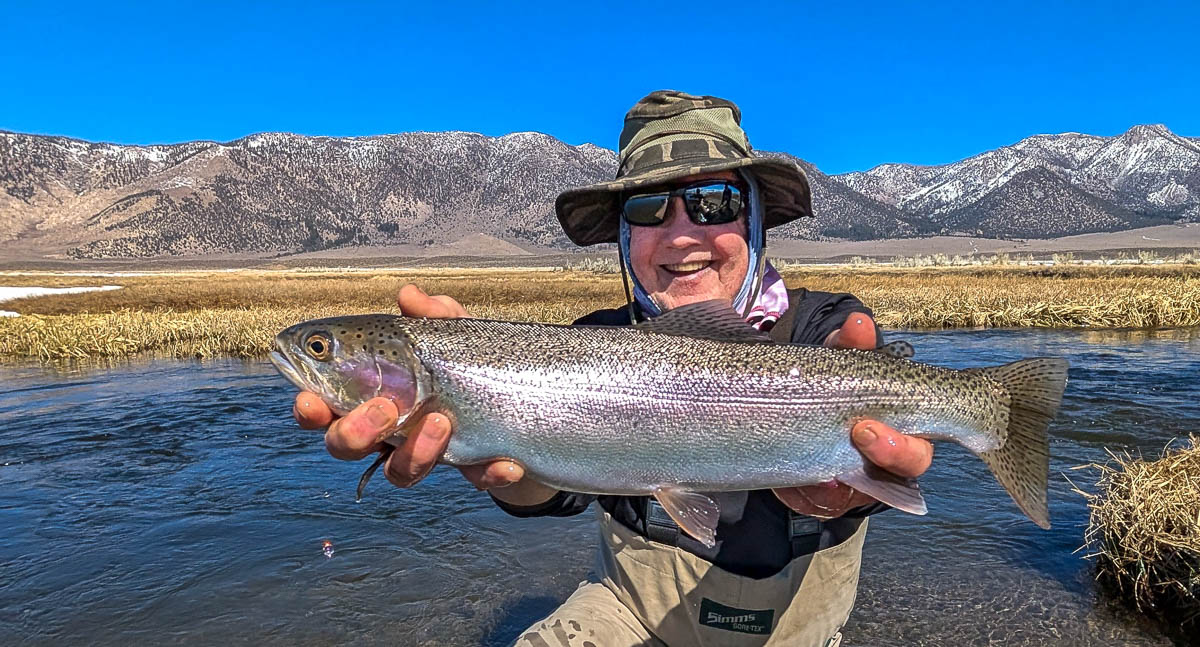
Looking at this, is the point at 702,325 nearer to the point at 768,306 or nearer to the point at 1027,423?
the point at 768,306

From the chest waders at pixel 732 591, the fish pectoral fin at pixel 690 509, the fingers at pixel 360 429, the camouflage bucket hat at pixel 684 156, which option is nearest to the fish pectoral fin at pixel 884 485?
the chest waders at pixel 732 591

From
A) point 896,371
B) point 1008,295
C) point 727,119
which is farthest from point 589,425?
point 1008,295

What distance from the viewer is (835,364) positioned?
3137 millimetres

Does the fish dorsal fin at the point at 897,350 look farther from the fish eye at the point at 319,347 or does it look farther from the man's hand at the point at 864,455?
the fish eye at the point at 319,347

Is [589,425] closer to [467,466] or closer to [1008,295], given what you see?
[467,466]

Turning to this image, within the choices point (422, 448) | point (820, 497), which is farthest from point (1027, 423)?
point (422, 448)

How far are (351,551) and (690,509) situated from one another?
17.5ft

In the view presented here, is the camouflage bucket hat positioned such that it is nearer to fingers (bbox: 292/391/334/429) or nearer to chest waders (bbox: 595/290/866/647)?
chest waders (bbox: 595/290/866/647)

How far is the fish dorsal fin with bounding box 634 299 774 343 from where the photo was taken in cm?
331

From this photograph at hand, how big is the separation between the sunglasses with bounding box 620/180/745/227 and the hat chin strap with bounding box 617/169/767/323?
0.34 feet

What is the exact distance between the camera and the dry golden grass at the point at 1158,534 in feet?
16.7

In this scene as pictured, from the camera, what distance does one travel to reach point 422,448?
9.73 feet

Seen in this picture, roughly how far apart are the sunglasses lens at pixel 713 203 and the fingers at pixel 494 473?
Result: 160cm

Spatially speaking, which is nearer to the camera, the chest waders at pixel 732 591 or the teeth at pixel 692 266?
the chest waders at pixel 732 591
